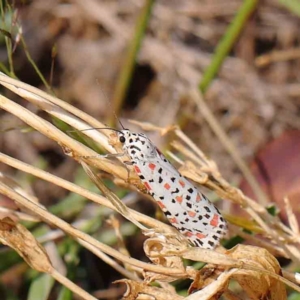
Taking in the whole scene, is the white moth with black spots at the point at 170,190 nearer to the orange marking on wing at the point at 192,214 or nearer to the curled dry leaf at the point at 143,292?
the orange marking on wing at the point at 192,214

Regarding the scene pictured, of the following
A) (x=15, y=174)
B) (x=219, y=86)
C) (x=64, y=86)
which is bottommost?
(x=15, y=174)

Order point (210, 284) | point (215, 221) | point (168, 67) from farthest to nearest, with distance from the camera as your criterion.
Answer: point (168, 67), point (215, 221), point (210, 284)

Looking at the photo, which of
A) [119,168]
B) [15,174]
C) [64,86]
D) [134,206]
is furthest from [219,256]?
[64,86]

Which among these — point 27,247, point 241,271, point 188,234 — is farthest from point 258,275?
point 27,247

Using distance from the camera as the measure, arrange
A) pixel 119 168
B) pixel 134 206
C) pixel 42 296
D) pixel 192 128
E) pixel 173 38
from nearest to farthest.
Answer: pixel 119 168
pixel 42 296
pixel 134 206
pixel 192 128
pixel 173 38

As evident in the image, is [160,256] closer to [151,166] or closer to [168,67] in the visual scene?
A: [151,166]

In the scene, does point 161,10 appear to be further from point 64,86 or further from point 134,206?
point 134,206
